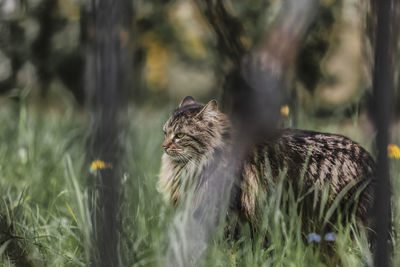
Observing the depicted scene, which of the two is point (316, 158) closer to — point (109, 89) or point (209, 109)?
point (209, 109)

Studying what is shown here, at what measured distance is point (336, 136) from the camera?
2092mm

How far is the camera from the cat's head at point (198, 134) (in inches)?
80.9

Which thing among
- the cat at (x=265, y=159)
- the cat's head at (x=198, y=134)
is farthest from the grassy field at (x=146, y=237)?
the cat's head at (x=198, y=134)

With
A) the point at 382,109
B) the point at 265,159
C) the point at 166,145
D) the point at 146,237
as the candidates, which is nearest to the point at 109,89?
the point at 382,109

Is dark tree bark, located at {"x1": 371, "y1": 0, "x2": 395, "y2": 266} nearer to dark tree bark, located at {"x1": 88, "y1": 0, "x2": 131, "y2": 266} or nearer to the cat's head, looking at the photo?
dark tree bark, located at {"x1": 88, "y1": 0, "x2": 131, "y2": 266}

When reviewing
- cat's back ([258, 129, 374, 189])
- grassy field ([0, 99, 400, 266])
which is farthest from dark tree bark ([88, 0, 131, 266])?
cat's back ([258, 129, 374, 189])

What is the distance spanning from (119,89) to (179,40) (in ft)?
13.5

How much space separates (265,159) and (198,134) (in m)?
0.38

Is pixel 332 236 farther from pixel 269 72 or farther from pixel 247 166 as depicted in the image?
pixel 269 72

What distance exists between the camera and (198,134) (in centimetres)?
208

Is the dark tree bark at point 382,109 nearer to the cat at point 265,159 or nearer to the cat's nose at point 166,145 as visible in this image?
the cat at point 265,159

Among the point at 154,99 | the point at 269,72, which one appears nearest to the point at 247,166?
the point at 269,72

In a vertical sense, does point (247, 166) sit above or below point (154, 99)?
below

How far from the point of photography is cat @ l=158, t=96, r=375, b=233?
189 centimetres
